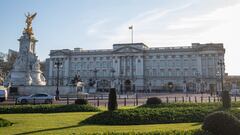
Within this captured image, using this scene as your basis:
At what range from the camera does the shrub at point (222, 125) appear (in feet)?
39.7

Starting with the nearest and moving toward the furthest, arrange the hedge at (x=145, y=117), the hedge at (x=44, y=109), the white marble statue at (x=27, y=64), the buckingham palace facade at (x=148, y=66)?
the hedge at (x=145, y=117) < the hedge at (x=44, y=109) < the white marble statue at (x=27, y=64) < the buckingham palace facade at (x=148, y=66)

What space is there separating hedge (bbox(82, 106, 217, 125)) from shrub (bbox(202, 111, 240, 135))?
20.3 feet

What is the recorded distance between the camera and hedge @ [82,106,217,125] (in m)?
17.9

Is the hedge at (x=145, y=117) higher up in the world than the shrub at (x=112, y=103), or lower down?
lower down

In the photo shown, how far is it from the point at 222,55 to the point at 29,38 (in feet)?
260

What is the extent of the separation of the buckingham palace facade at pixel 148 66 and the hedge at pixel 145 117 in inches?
3717

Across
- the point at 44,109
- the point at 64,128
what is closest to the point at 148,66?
the point at 44,109

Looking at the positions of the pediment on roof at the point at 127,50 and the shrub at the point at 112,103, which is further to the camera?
the pediment on roof at the point at 127,50

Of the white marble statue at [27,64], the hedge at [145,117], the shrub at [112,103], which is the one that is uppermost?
the white marble statue at [27,64]

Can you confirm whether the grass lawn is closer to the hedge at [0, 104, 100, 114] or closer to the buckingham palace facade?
the hedge at [0, 104, 100, 114]

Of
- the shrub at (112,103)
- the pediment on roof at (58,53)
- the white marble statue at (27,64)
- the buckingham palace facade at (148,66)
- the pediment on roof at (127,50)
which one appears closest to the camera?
the shrub at (112,103)

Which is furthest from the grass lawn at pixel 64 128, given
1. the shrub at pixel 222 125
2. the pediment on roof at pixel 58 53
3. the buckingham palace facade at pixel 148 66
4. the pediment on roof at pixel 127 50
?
the pediment on roof at pixel 58 53

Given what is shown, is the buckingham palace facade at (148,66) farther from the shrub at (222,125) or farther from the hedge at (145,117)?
the shrub at (222,125)

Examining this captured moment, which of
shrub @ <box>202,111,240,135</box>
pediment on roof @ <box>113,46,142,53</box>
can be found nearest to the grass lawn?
shrub @ <box>202,111,240,135</box>
